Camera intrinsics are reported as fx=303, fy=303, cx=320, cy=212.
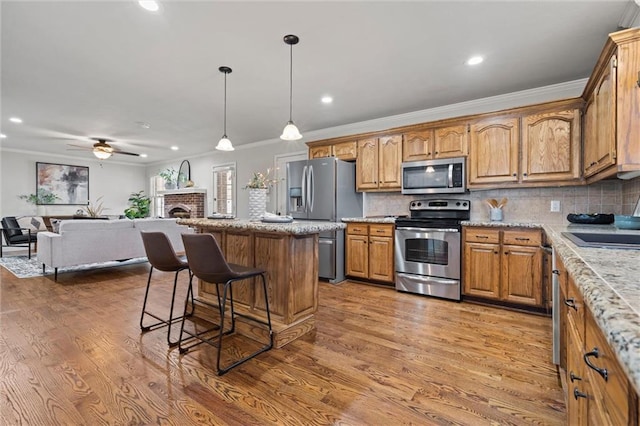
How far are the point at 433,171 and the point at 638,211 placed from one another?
75.0 inches

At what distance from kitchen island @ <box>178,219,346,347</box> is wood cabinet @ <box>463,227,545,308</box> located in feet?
6.01

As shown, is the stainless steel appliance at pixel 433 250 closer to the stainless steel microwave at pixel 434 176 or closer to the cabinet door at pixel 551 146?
the stainless steel microwave at pixel 434 176

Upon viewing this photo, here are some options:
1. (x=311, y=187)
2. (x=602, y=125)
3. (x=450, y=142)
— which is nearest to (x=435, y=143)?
(x=450, y=142)

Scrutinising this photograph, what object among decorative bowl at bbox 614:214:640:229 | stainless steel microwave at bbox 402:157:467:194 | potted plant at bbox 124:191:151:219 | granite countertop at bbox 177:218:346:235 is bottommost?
granite countertop at bbox 177:218:346:235

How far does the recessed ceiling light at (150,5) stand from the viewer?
6.88 feet

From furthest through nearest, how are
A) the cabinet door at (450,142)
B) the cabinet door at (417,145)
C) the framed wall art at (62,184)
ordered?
1. the framed wall art at (62,184)
2. the cabinet door at (417,145)
3. the cabinet door at (450,142)

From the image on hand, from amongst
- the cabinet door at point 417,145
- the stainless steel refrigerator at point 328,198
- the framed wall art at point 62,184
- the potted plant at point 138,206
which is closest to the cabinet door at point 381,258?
the stainless steel refrigerator at point 328,198

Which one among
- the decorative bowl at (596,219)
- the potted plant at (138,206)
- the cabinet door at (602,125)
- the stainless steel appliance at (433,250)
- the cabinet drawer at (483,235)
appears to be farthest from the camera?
the potted plant at (138,206)

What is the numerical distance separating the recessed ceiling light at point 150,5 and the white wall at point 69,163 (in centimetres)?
793

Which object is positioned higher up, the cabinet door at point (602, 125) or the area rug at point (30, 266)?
the cabinet door at point (602, 125)

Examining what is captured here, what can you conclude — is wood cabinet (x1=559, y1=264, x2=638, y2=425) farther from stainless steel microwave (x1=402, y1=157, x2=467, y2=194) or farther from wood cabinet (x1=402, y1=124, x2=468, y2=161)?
wood cabinet (x1=402, y1=124, x2=468, y2=161)

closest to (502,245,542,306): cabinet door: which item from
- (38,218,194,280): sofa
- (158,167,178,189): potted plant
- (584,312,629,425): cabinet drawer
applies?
(584,312,629,425): cabinet drawer

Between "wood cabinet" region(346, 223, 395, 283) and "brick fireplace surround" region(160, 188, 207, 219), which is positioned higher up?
"brick fireplace surround" region(160, 188, 207, 219)

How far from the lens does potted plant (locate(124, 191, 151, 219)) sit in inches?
269
